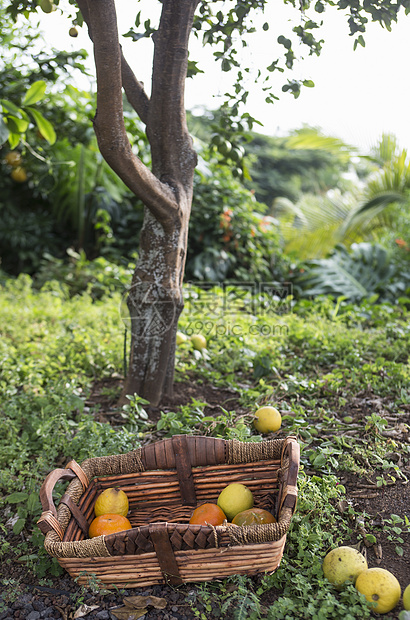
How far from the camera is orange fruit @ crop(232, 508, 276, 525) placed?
155cm

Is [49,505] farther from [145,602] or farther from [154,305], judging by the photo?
[154,305]

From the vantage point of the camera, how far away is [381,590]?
1333 millimetres

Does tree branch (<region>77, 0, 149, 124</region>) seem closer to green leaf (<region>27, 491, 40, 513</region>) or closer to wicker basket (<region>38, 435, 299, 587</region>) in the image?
wicker basket (<region>38, 435, 299, 587</region>)

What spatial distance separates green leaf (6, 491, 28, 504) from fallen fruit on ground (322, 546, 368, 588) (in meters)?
1.17

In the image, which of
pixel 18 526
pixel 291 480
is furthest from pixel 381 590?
pixel 18 526

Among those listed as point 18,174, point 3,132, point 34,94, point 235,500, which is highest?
point 18,174

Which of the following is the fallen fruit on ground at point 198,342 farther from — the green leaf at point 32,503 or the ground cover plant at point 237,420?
the green leaf at point 32,503

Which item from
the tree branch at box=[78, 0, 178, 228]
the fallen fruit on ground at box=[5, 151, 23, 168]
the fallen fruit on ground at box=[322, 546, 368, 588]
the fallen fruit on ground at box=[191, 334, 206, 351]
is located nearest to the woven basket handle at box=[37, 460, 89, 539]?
the fallen fruit on ground at box=[322, 546, 368, 588]

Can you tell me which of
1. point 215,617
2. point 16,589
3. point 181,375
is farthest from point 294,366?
point 16,589

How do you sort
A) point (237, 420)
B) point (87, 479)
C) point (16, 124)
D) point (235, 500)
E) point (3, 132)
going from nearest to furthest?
point (235, 500)
point (87, 479)
point (237, 420)
point (3, 132)
point (16, 124)

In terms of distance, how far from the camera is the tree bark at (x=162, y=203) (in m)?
2.23

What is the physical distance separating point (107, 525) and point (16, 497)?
1.55 ft

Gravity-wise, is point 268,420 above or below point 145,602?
above

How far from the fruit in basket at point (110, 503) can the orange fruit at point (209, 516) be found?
11.2 inches
